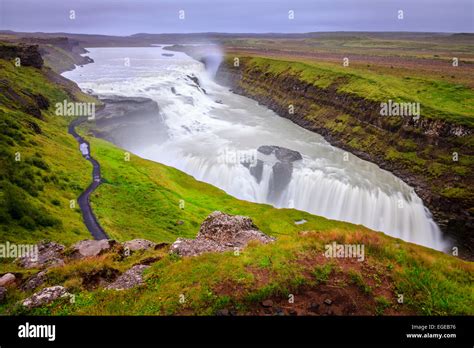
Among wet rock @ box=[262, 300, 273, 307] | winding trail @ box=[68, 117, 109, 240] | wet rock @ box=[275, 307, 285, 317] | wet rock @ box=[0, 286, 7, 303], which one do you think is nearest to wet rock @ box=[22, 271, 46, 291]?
wet rock @ box=[0, 286, 7, 303]

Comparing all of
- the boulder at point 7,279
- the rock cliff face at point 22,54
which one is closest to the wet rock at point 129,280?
the boulder at point 7,279

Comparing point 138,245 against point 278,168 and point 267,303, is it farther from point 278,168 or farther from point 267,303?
point 278,168

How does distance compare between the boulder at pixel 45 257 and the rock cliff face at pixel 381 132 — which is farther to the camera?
the rock cliff face at pixel 381 132

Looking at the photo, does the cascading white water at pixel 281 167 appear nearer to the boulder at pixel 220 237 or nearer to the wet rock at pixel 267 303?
the boulder at pixel 220 237

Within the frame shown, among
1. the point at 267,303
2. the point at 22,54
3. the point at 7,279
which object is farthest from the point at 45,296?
the point at 22,54
